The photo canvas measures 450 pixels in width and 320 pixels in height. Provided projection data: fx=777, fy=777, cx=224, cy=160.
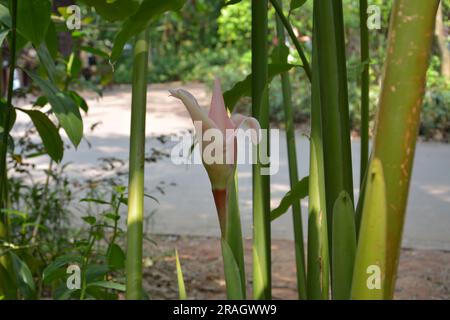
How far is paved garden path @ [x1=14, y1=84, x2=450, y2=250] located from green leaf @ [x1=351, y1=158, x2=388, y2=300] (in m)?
2.08

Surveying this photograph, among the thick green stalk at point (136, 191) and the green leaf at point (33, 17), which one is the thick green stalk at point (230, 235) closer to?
the thick green stalk at point (136, 191)

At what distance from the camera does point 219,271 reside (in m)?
2.76

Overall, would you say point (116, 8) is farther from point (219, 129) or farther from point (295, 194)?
point (295, 194)

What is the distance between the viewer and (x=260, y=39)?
1.89 ft

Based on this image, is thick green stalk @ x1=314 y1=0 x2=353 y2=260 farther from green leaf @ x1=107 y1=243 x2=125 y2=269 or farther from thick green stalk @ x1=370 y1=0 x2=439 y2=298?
green leaf @ x1=107 y1=243 x2=125 y2=269

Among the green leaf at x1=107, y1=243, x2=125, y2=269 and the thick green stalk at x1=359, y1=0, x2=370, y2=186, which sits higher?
the thick green stalk at x1=359, y1=0, x2=370, y2=186

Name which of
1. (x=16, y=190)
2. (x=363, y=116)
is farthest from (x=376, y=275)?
(x=16, y=190)

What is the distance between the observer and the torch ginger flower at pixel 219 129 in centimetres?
47

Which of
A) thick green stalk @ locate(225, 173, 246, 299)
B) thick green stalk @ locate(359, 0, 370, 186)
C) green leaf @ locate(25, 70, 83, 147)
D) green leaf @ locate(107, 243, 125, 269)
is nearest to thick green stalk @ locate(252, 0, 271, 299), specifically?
thick green stalk @ locate(225, 173, 246, 299)

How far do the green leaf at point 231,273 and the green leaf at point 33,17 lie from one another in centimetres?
47

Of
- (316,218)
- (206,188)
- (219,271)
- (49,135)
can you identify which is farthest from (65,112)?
(206,188)

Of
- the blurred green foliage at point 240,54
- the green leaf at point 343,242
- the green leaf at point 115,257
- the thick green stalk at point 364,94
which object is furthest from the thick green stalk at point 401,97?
the blurred green foliage at point 240,54

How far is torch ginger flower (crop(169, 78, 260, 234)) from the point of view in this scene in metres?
0.47
